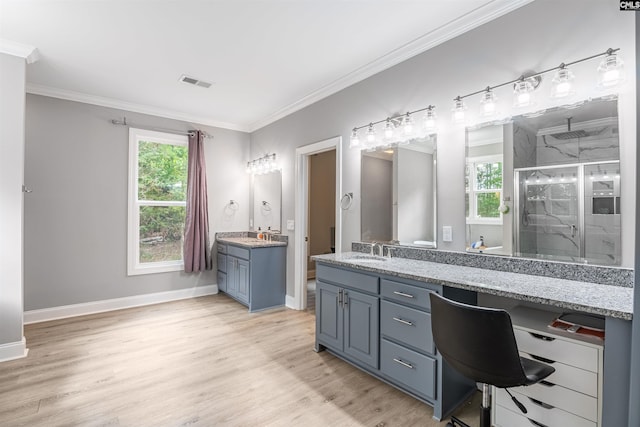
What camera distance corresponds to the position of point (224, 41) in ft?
8.54

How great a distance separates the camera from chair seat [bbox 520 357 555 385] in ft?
4.38

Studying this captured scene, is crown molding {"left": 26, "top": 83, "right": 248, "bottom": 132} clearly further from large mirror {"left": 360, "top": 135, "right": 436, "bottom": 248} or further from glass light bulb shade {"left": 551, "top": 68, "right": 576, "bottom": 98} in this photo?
glass light bulb shade {"left": 551, "top": 68, "right": 576, "bottom": 98}

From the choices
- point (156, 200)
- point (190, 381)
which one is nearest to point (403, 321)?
point (190, 381)

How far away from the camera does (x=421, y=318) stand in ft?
6.37

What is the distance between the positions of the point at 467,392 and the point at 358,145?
2.24 meters

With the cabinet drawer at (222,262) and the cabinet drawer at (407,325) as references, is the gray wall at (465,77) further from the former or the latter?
the cabinet drawer at (222,262)

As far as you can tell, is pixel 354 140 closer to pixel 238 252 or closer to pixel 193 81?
pixel 193 81

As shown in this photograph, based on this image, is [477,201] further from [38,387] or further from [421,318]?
[38,387]

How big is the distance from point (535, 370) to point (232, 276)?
3683 millimetres

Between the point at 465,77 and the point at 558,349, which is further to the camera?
the point at 465,77

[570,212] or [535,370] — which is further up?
[570,212]

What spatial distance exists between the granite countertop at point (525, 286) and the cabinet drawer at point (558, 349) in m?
0.23

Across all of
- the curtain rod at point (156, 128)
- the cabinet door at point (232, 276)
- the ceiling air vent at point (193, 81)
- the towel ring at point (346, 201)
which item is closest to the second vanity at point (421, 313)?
the towel ring at point (346, 201)

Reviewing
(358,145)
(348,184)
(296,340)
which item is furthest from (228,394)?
(358,145)
